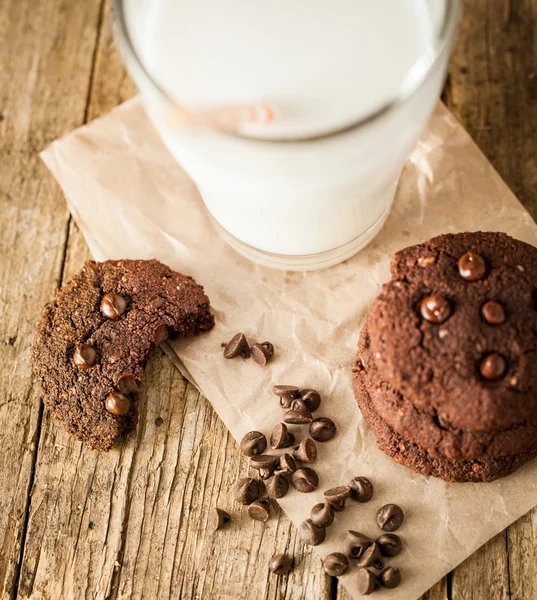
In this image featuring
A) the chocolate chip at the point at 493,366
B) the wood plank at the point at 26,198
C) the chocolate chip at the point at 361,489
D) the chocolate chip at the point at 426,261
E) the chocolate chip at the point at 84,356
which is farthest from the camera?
the wood plank at the point at 26,198

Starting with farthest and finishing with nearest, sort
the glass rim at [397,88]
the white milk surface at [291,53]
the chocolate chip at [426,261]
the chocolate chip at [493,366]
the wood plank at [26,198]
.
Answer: the wood plank at [26,198]
the chocolate chip at [426,261]
the chocolate chip at [493,366]
the white milk surface at [291,53]
the glass rim at [397,88]

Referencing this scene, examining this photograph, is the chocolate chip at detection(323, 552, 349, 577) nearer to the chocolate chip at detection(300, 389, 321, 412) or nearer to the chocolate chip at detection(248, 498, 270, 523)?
the chocolate chip at detection(248, 498, 270, 523)

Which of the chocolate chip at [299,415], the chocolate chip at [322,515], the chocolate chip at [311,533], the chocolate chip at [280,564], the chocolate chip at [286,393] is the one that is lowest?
the chocolate chip at [280,564]

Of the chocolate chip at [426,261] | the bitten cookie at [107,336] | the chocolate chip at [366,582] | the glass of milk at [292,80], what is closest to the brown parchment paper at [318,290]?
the chocolate chip at [366,582]

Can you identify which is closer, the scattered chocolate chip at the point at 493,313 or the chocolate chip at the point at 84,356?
the scattered chocolate chip at the point at 493,313

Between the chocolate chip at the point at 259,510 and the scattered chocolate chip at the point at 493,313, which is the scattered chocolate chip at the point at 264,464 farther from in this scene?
the scattered chocolate chip at the point at 493,313

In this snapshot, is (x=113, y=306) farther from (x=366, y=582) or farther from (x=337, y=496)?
(x=366, y=582)

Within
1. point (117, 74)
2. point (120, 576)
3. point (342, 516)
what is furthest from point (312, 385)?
point (117, 74)
